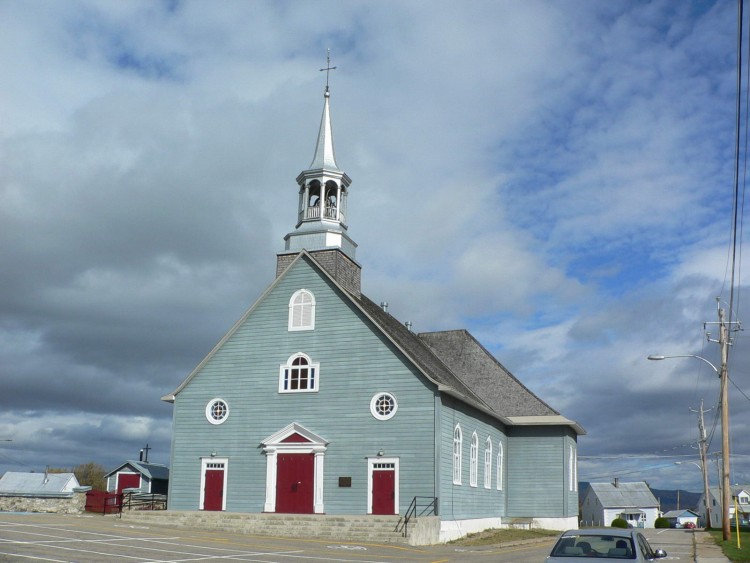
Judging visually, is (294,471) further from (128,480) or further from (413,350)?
(128,480)

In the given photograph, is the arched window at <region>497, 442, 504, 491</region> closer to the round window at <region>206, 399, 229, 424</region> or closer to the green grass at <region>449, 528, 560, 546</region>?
the green grass at <region>449, 528, 560, 546</region>

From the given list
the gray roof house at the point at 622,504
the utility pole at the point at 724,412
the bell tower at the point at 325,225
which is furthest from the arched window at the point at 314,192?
the gray roof house at the point at 622,504

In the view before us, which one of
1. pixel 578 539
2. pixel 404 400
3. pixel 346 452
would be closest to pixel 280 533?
pixel 346 452

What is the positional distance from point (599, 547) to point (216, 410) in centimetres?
2232

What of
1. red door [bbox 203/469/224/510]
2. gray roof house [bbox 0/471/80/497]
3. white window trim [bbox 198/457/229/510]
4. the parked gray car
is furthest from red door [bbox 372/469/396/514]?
gray roof house [bbox 0/471/80/497]

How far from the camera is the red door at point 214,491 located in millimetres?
32031

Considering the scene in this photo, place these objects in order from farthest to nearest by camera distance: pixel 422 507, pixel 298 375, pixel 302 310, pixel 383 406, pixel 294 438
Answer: pixel 302 310
pixel 298 375
pixel 294 438
pixel 383 406
pixel 422 507

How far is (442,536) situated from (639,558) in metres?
17.1

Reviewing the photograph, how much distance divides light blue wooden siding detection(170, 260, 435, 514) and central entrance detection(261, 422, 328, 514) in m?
0.30

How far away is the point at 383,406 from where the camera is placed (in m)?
30.8

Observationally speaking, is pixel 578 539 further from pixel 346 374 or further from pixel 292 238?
pixel 292 238

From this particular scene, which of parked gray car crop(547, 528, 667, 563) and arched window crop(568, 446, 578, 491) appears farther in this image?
arched window crop(568, 446, 578, 491)

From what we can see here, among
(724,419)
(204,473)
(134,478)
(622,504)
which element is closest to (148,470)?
(134,478)

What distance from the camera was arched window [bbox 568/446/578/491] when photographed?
41.4 metres
